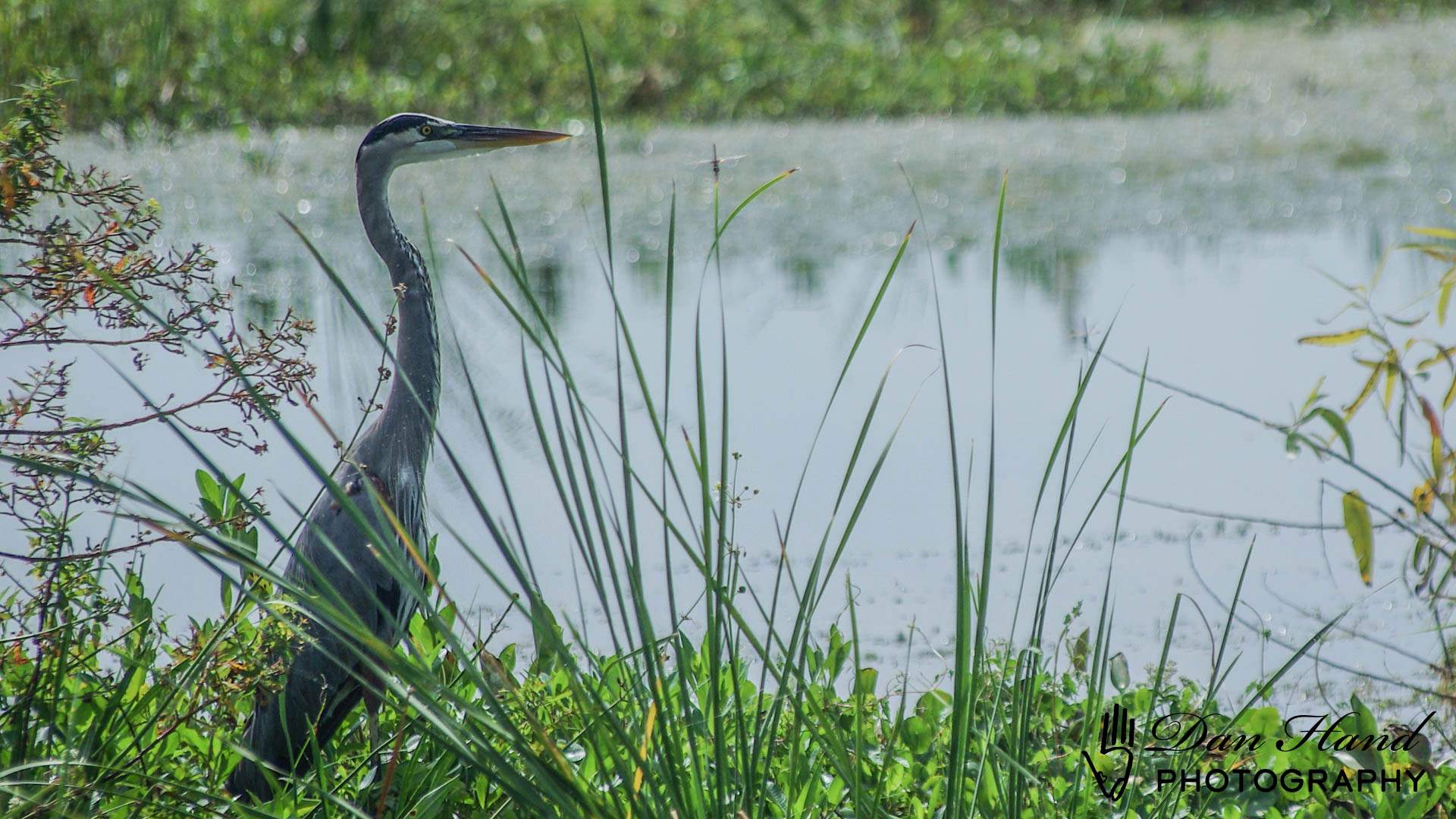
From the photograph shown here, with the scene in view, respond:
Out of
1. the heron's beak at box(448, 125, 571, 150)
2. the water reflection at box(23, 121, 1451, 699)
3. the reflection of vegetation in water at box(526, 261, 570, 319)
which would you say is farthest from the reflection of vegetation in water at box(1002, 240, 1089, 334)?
the heron's beak at box(448, 125, 571, 150)

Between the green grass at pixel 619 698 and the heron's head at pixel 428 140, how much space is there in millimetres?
609

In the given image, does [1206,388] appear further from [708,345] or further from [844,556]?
[708,345]

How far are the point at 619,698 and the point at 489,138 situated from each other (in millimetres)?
1236

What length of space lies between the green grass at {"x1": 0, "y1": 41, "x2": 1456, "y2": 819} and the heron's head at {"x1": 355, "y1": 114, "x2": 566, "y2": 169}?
609mm

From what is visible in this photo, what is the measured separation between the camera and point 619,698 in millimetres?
1670

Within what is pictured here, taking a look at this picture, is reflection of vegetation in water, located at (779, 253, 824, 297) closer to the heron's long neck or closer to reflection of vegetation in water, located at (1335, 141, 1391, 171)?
the heron's long neck

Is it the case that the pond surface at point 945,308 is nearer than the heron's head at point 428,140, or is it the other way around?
the heron's head at point 428,140

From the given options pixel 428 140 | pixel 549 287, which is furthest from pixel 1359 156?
pixel 428 140

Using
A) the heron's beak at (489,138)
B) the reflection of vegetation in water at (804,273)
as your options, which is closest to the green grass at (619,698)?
the heron's beak at (489,138)

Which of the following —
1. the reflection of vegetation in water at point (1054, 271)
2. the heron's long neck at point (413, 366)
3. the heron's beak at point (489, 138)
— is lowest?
the reflection of vegetation in water at point (1054, 271)

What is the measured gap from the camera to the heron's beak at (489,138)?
2.53m

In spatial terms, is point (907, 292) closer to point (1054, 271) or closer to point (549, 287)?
point (1054, 271)

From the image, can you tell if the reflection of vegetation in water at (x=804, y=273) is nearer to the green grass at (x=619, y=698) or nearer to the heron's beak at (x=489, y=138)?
the green grass at (x=619, y=698)

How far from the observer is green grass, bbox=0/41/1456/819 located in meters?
1.37
